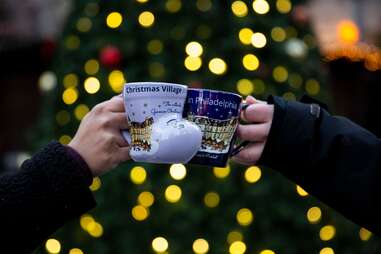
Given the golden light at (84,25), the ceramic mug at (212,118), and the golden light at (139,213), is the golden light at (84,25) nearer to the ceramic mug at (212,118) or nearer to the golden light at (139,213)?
the golden light at (139,213)

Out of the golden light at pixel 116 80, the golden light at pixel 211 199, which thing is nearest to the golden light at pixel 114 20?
the golden light at pixel 116 80

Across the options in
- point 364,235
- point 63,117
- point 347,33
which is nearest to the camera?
point 63,117

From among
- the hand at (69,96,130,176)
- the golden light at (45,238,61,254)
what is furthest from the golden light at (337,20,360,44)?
the hand at (69,96,130,176)

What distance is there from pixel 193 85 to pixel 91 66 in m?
0.50

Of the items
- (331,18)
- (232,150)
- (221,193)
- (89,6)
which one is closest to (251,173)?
(221,193)

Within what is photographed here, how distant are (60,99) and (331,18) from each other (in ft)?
22.8

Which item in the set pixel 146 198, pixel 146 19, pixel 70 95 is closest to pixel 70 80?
pixel 70 95

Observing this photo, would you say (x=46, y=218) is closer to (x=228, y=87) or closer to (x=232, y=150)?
(x=232, y=150)

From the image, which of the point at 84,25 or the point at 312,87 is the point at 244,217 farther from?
the point at 84,25

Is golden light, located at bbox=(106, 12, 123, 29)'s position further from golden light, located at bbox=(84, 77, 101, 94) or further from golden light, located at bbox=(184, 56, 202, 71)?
golden light, located at bbox=(184, 56, 202, 71)

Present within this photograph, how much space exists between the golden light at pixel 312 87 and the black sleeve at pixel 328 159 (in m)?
1.59

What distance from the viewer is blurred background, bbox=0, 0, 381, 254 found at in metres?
2.96

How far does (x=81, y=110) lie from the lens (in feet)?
10.1

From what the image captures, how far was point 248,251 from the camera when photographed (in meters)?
2.98
